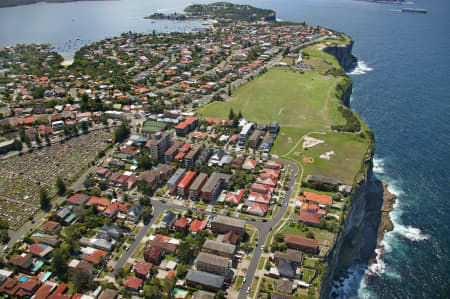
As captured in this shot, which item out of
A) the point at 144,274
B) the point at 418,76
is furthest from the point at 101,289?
the point at 418,76

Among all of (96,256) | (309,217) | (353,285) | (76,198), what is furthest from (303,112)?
(96,256)

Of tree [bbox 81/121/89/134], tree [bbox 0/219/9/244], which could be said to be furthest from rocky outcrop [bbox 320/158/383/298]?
tree [bbox 81/121/89/134]

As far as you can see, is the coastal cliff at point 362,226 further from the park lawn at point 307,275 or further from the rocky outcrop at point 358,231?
the park lawn at point 307,275

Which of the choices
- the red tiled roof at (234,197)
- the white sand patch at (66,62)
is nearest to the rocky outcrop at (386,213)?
the red tiled roof at (234,197)

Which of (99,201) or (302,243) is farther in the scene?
(99,201)

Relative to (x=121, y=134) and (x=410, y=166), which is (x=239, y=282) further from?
(x=410, y=166)

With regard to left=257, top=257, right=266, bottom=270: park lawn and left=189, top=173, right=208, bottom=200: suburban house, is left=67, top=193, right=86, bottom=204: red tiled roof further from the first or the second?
left=257, top=257, right=266, bottom=270: park lawn
